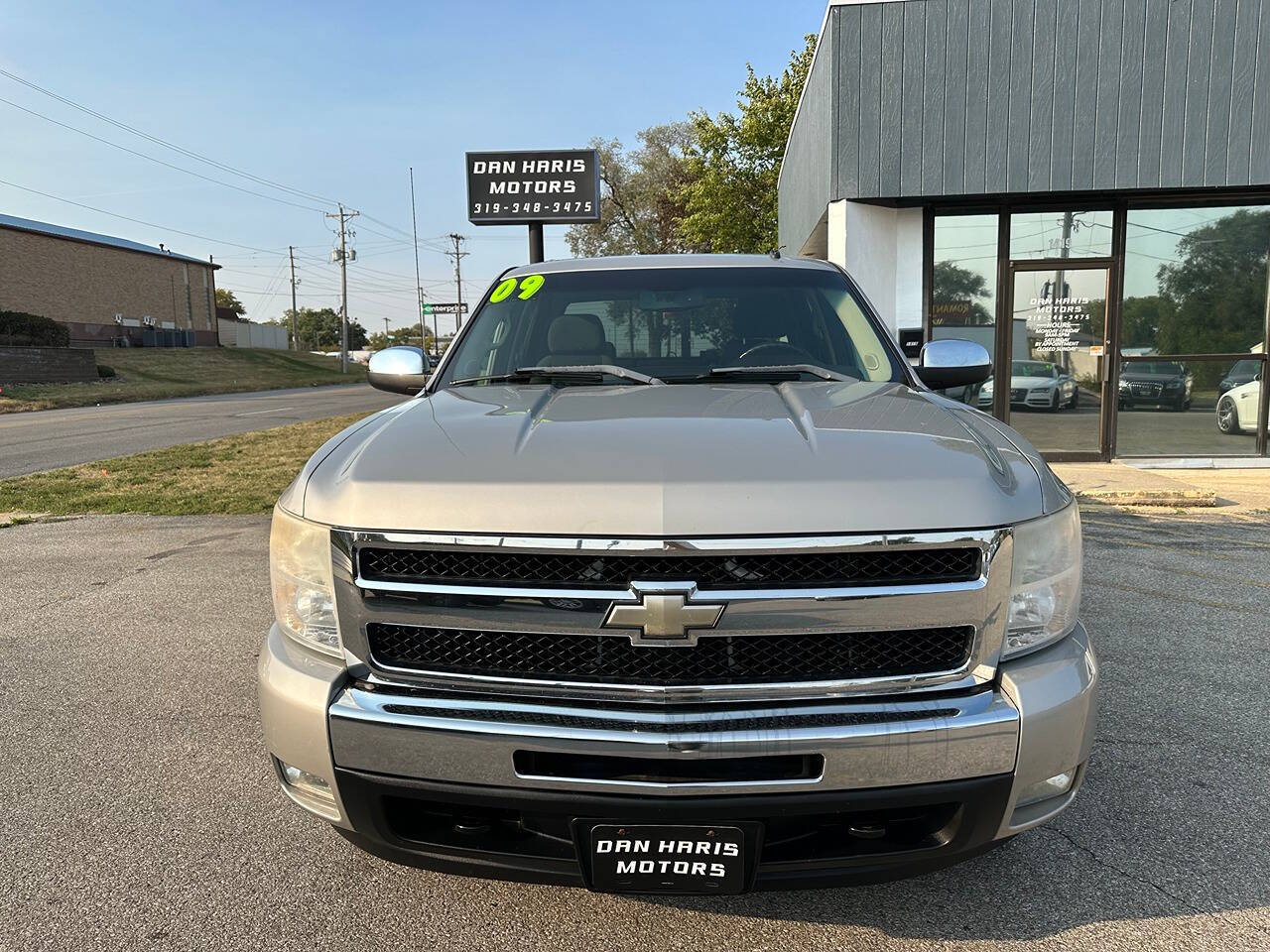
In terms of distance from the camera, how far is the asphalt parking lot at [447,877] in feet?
7.49

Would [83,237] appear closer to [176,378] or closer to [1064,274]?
[176,378]

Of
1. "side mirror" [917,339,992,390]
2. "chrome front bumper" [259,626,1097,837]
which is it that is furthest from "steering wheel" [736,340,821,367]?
"chrome front bumper" [259,626,1097,837]

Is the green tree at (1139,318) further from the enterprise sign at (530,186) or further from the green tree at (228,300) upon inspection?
the green tree at (228,300)

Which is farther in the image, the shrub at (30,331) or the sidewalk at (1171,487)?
the shrub at (30,331)

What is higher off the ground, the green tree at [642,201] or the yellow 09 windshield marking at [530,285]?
the green tree at [642,201]

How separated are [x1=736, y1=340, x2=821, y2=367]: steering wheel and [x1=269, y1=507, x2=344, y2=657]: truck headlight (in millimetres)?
1661

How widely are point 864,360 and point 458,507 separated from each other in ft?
6.12

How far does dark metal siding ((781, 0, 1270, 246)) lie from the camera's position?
946cm

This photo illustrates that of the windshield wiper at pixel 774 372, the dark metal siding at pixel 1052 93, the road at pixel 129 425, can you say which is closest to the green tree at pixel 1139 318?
the dark metal siding at pixel 1052 93

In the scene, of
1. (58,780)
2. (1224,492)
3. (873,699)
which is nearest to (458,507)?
(873,699)

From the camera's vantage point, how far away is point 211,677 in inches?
162

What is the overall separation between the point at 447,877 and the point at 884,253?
938 centimetres

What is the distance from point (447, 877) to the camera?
8.30 ft

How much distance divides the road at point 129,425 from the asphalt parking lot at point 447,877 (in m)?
8.91
